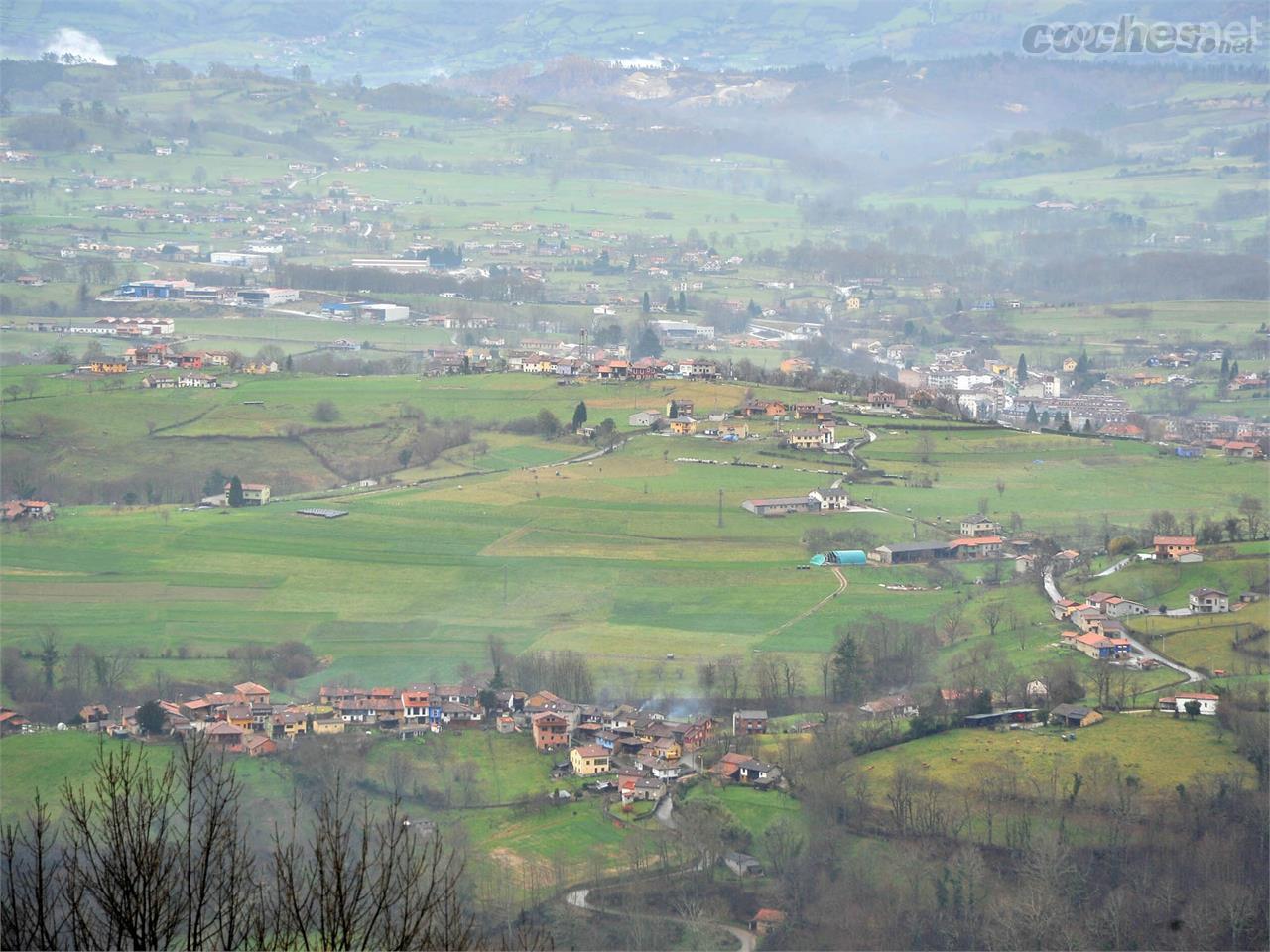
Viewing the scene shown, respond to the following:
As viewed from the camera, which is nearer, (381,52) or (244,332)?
(244,332)

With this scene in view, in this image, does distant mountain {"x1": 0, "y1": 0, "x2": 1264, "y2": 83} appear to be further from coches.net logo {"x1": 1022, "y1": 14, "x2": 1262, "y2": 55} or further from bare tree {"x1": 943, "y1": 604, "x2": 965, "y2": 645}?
bare tree {"x1": 943, "y1": 604, "x2": 965, "y2": 645}

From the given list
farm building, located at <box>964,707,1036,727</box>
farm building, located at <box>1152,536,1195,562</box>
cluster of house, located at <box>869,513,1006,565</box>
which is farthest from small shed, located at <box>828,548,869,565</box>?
farm building, located at <box>964,707,1036,727</box>

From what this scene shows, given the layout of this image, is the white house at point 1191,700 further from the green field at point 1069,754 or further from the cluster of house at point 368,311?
the cluster of house at point 368,311

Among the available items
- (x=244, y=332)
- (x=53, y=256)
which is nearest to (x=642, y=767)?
(x=244, y=332)

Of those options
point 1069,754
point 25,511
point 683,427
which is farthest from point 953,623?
point 25,511

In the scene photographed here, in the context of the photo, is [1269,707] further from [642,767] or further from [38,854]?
[38,854]

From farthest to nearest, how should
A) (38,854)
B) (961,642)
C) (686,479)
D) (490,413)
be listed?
(490,413) → (686,479) → (961,642) → (38,854)

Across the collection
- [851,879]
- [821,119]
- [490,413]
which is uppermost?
[821,119]
